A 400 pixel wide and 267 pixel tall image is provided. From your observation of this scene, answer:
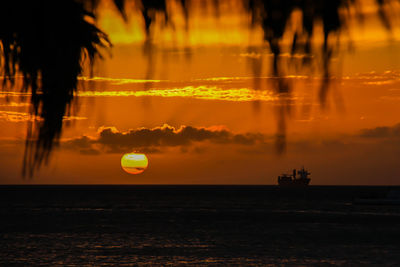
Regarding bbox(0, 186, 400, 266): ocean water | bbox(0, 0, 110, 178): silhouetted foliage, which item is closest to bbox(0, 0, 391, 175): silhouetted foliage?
bbox(0, 0, 110, 178): silhouetted foliage

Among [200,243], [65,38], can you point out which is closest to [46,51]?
[65,38]

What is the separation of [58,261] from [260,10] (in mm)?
55472

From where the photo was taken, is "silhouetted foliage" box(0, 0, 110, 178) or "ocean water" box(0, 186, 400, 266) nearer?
"silhouetted foliage" box(0, 0, 110, 178)

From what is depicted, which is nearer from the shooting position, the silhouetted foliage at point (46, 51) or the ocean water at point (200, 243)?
the silhouetted foliage at point (46, 51)

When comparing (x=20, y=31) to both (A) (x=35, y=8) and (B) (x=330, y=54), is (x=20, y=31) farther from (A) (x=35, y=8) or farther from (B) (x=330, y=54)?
(B) (x=330, y=54)

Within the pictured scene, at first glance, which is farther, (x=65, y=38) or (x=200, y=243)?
(x=200, y=243)

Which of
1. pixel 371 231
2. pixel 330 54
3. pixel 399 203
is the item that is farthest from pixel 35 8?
pixel 399 203

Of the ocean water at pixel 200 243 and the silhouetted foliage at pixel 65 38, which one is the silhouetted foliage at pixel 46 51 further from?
the ocean water at pixel 200 243

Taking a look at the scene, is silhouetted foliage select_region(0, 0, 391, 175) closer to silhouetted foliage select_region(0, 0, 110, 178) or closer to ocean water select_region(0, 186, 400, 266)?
silhouetted foliage select_region(0, 0, 110, 178)

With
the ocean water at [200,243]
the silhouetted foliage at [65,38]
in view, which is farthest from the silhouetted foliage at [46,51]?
the ocean water at [200,243]

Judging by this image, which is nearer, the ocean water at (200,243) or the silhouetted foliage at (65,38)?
A: the silhouetted foliage at (65,38)

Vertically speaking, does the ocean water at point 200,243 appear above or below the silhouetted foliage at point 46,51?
below

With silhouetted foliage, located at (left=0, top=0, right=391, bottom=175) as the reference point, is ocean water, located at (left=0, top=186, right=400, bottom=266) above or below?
below

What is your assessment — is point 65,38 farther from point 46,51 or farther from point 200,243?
point 200,243
